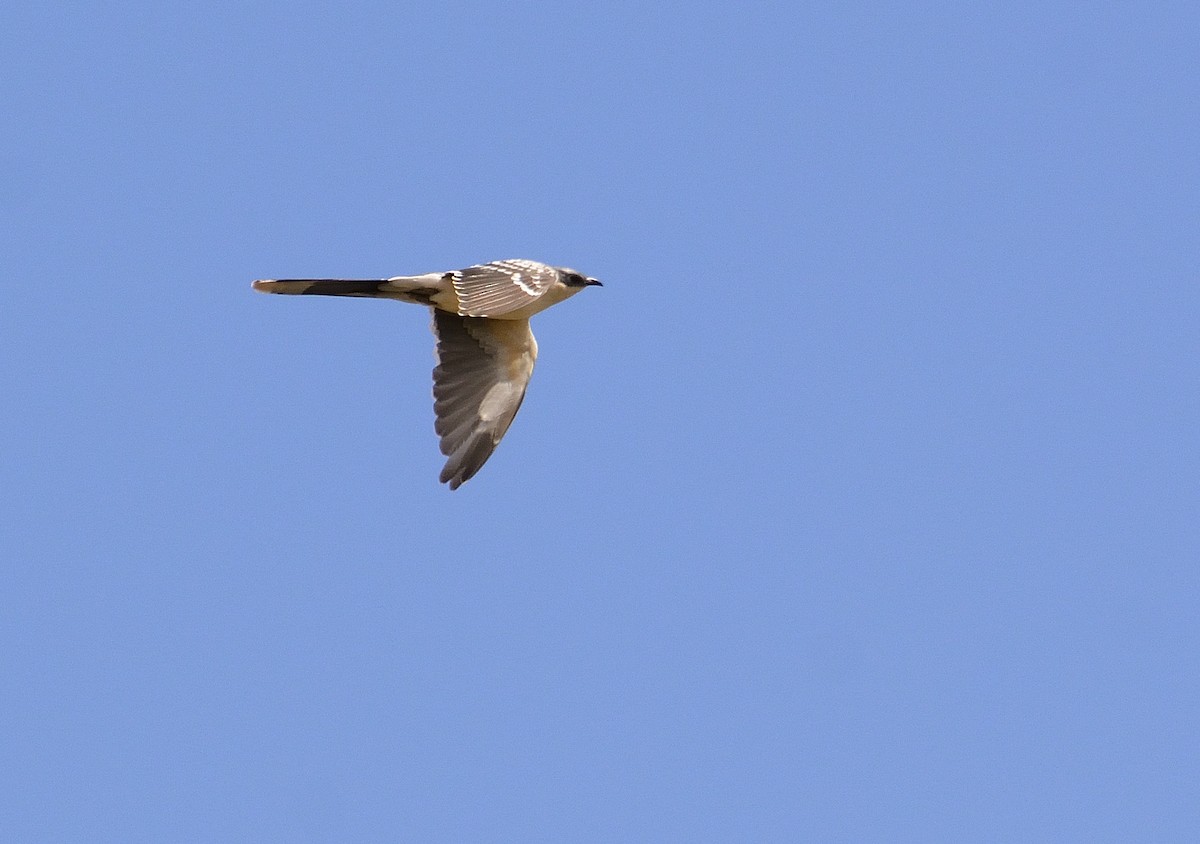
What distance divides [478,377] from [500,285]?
1.19 meters

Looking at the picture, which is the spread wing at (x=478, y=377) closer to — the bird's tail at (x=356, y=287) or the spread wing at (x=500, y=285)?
the bird's tail at (x=356, y=287)

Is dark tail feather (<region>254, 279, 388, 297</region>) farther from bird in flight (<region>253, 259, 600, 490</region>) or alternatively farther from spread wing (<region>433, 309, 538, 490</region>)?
spread wing (<region>433, 309, 538, 490</region>)

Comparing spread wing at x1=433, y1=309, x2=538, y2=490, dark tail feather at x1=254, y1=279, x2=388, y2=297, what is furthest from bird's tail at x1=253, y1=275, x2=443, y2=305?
spread wing at x1=433, y1=309, x2=538, y2=490

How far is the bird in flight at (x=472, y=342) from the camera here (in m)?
13.7

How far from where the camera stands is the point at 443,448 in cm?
1386

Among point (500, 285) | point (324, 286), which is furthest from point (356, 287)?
point (500, 285)

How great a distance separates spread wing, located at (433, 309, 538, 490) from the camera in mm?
13984

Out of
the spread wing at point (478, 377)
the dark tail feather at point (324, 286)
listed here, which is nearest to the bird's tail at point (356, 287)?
the dark tail feather at point (324, 286)

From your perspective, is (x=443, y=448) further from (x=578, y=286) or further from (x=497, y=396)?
(x=578, y=286)

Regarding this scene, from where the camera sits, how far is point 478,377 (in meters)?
14.3

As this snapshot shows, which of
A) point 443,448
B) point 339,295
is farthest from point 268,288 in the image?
point 443,448

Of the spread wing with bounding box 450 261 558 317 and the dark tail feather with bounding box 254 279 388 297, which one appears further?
the dark tail feather with bounding box 254 279 388 297

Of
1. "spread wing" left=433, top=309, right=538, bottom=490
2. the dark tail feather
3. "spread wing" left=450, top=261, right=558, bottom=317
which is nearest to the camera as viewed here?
"spread wing" left=450, top=261, right=558, bottom=317

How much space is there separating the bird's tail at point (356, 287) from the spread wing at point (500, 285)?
39 centimetres
